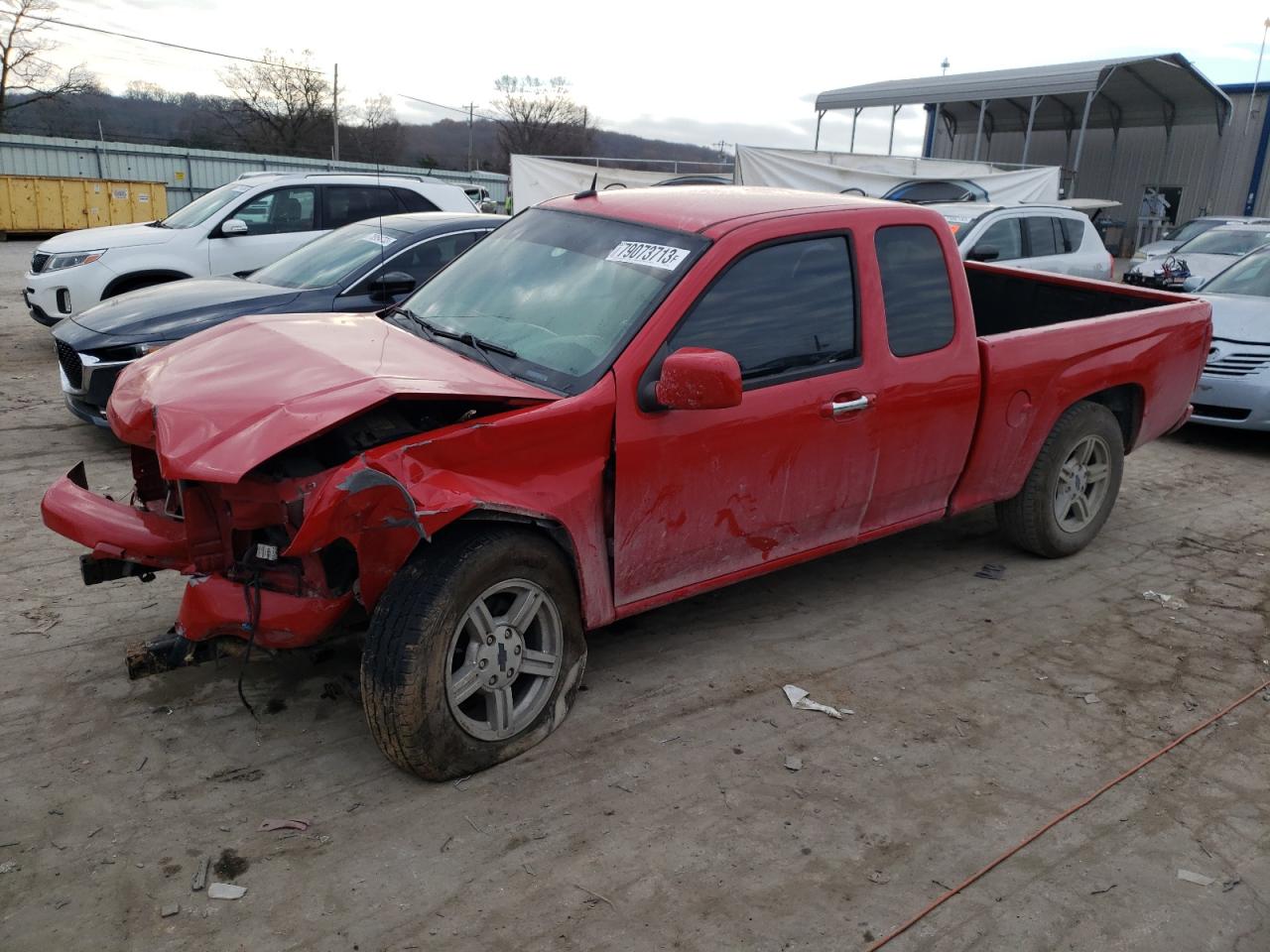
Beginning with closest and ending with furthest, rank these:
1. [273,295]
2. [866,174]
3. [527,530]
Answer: [527,530] < [273,295] < [866,174]

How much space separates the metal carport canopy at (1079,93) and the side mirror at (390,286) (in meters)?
21.8

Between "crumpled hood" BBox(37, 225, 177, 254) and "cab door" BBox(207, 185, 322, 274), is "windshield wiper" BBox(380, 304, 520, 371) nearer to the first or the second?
"cab door" BBox(207, 185, 322, 274)

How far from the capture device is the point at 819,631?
4.70 m

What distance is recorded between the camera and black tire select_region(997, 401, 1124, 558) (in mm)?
5391

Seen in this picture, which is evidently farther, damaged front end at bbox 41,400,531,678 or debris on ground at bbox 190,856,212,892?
damaged front end at bbox 41,400,531,678

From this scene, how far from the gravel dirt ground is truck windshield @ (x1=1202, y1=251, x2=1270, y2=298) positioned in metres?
5.30

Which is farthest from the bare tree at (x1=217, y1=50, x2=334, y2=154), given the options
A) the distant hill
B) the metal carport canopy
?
the metal carport canopy

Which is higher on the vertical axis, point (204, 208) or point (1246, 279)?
point (204, 208)

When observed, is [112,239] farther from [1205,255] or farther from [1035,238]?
[1205,255]

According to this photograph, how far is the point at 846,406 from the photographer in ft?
13.8

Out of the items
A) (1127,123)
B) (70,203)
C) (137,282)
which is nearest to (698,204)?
(137,282)

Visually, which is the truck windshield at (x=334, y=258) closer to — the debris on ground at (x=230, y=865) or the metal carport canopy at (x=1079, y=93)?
the debris on ground at (x=230, y=865)

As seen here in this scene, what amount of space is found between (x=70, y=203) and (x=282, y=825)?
2515 centimetres

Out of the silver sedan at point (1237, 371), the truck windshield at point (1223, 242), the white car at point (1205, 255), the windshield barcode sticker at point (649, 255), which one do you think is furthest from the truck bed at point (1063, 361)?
the truck windshield at point (1223, 242)
